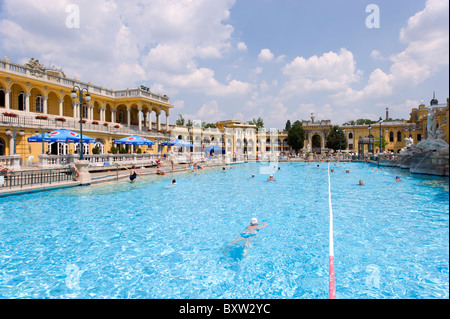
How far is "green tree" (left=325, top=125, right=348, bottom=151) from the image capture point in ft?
228

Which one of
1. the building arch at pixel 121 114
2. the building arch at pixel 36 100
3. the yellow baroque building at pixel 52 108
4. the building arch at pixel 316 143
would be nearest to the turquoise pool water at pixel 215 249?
the yellow baroque building at pixel 52 108

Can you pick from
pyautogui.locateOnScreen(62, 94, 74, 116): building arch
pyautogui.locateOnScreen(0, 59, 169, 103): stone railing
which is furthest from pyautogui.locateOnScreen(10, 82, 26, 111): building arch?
pyautogui.locateOnScreen(62, 94, 74, 116): building arch

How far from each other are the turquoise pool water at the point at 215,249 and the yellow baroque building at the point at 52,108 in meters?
11.0

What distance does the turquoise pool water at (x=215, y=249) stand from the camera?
18.2ft

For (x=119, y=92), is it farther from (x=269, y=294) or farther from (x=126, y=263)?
(x=269, y=294)

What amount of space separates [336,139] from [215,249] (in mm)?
70292

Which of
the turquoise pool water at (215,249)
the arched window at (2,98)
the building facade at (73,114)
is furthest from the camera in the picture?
the arched window at (2,98)

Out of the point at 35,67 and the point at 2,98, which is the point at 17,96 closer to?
the point at 2,98

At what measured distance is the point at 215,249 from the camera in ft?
25.2

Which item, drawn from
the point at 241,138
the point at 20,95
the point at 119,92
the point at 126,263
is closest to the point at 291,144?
the point at 241,138

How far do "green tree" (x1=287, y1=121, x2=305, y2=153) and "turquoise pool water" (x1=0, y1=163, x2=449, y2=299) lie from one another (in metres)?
62.7

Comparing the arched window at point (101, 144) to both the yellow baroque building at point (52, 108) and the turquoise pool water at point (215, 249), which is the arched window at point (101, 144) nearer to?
the yellow baroque building at point (52, 108)

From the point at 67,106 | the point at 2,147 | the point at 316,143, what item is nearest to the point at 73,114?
the point at 67,106
